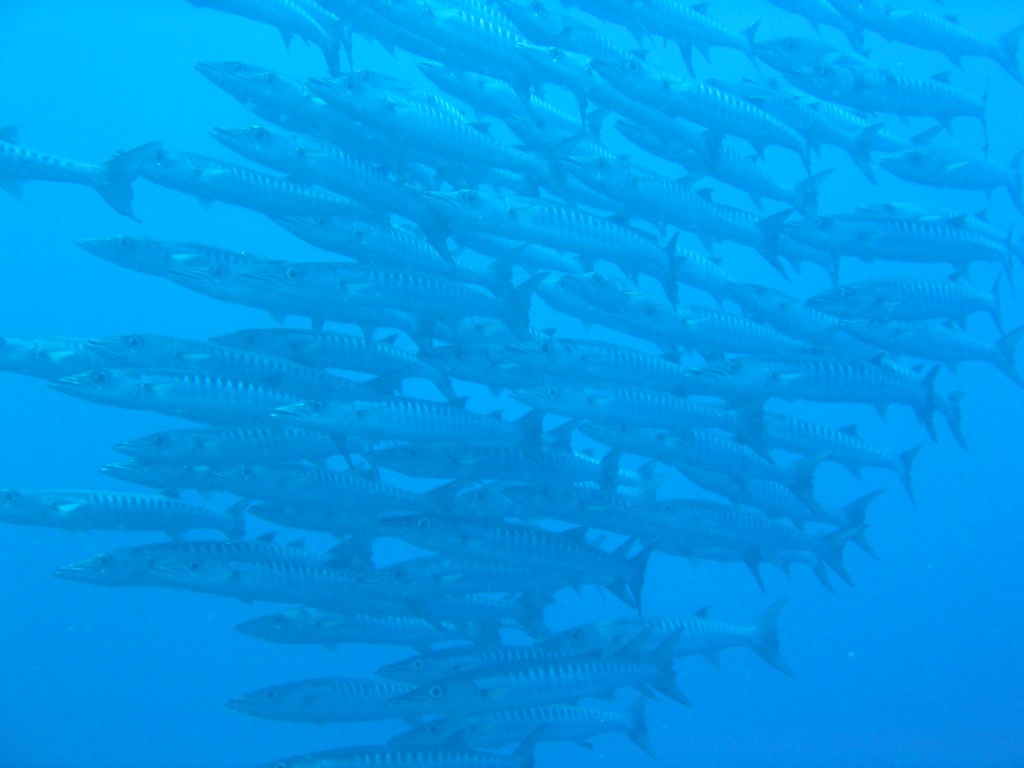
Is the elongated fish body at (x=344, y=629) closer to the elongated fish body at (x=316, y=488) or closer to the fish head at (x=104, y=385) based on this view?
the elongated fish body at (x=316, y=488)

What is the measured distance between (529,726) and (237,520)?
9.84 feet

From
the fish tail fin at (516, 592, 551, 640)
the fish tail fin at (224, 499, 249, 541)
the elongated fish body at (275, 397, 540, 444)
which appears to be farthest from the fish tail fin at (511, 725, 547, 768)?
the fish tail fin at (224, 499, 249, 541)

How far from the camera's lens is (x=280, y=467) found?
6238mm

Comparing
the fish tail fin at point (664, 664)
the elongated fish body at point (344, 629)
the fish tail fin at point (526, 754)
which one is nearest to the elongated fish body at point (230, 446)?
the elongated fish body at point (344, 629)

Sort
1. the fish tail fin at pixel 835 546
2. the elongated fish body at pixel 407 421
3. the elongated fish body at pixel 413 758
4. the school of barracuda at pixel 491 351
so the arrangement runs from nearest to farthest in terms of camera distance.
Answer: the elongated fish body at pixel 407 421, the elongated fish body at pixel 413 758, the school of barracuda at pixel 491 351, the fish tail fin at pixel 835 546

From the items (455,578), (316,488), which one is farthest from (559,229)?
(455,578)

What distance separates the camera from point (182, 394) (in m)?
5.85

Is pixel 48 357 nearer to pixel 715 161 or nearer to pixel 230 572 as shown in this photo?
pixel 230 572

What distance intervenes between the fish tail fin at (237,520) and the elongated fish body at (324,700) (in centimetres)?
131

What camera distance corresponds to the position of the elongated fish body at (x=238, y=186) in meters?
6.27

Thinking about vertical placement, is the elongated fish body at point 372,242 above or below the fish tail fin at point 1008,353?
above

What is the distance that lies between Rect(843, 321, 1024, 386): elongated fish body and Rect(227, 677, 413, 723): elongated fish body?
4778 mm

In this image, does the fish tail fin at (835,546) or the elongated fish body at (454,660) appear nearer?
the elongated fish body at (454,660)

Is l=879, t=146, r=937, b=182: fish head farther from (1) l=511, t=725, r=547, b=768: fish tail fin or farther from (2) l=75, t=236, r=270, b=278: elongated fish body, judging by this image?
(1) l=511, t=725, r=547, b=768: fish tail fin
